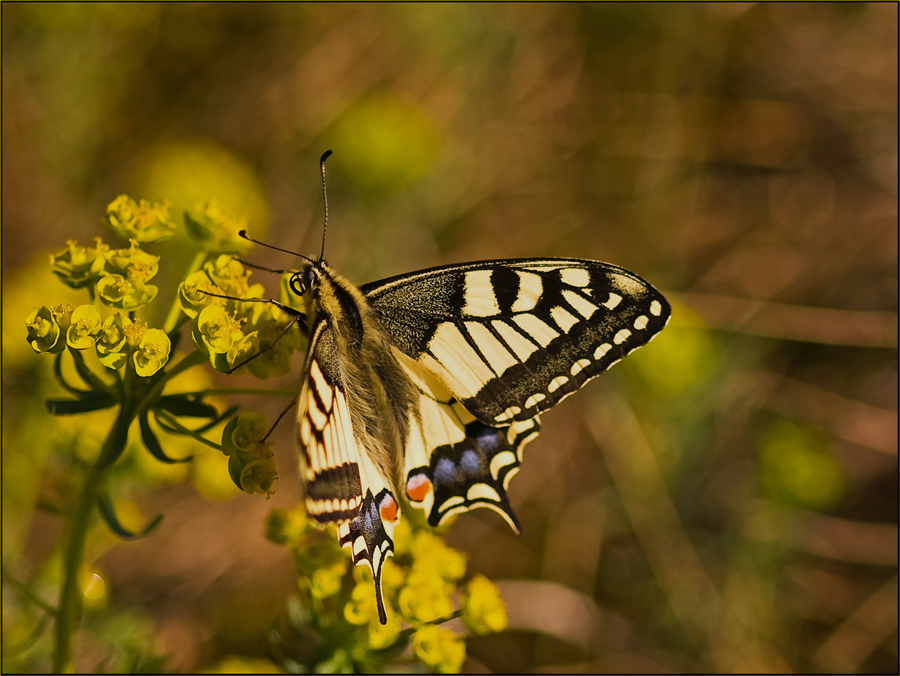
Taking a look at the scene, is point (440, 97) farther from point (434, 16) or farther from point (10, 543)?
point (10, 543)

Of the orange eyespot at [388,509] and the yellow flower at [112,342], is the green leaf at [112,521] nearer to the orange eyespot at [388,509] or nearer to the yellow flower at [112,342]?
the yellow flower at [112,342]

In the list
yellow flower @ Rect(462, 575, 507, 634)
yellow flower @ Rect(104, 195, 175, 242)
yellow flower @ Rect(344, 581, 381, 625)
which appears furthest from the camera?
yellow flower @ Rect(462, 575, 507, 634)

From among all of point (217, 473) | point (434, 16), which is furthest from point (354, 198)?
point (217, 473)

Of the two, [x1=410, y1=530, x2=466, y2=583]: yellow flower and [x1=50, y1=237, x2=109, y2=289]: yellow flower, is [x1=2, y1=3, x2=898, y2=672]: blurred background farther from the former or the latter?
[x1=410, y1=530, x2=466, y2=583]: yellow flower

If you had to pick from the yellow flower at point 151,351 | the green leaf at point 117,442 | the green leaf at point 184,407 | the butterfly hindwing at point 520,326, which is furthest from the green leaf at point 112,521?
the butterfly hindwing at point 520,326

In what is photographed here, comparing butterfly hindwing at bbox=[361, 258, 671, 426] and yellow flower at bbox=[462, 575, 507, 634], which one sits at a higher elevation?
butterfly hindwing at bbox=[361, 258, 671, 426]

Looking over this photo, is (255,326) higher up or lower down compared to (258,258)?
lower down

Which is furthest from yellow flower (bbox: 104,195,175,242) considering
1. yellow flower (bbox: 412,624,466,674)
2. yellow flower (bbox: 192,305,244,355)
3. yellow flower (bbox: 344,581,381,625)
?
yellow flower (bbox: 412,624,466,674)

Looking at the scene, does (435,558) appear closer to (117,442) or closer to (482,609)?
(482,609)
